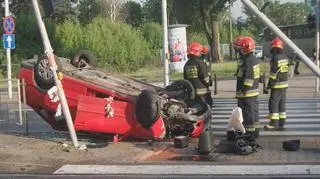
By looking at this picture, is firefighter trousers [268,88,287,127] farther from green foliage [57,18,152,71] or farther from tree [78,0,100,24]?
tree [78,0,100,24]

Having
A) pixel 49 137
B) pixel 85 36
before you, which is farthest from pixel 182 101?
pixel 85 36

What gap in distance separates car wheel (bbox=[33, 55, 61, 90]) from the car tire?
1.81 metres

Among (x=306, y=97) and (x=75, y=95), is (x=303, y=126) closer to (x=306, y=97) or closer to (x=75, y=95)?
(x=75, y=95)

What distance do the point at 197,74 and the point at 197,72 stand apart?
5cm

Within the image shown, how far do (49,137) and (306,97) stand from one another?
10.6 meters

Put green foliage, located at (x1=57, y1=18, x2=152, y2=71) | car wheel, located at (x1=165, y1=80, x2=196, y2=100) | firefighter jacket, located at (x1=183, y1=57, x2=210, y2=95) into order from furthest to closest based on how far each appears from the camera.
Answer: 1. green foliage, located at (x1=57, y1=18, x2=152, y2=71)
2. firefighter jacket, located at (x1=183, y1=57, x2=210, y2=95)
3. car wheel, located at (x1=165, y1=80, x2=196, y2=100)

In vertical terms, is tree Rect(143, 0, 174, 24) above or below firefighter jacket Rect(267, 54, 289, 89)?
above

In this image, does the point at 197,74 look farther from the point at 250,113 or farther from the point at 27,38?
the point at 27,38

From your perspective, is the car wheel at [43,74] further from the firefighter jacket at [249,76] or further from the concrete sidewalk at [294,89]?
the concrete sidewalk at [294,89]

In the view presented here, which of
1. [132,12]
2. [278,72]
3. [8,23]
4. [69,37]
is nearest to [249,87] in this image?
[278,72]

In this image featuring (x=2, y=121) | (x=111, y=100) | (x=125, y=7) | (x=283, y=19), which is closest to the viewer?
(x=111, y=100)

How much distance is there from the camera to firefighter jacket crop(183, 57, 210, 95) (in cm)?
1332

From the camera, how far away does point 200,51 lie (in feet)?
44.7

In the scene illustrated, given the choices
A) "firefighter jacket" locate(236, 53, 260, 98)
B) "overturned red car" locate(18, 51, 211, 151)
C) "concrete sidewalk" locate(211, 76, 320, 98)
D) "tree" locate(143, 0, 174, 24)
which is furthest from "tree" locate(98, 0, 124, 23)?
"firefighter jacket" locate(236, 53, 260, 98)
